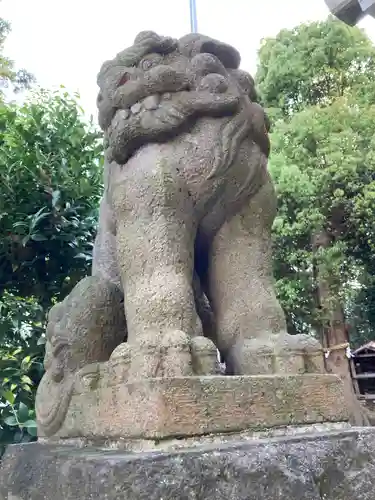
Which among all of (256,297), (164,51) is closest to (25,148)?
(164,51)

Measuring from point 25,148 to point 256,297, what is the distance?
1.91 metres

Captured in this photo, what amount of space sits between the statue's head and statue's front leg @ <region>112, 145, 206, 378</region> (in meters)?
0.07

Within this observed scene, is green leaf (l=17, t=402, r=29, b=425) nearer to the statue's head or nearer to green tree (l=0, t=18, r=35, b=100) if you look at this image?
the statue's head

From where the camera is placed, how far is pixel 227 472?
1178 mm

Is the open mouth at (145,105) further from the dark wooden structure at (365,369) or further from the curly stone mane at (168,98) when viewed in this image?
the dark wooden structure at (365,369)

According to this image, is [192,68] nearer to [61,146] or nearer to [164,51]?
[164,51]

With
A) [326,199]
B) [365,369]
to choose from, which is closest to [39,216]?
[326,199]

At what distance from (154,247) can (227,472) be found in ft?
2.04

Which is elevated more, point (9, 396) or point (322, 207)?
point (322, 207)

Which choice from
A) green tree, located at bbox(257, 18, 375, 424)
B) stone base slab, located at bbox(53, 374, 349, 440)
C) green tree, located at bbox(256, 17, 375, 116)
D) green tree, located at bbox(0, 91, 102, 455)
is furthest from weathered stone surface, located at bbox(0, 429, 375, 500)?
green tree, located at bbox(256, 17, 375, 116)

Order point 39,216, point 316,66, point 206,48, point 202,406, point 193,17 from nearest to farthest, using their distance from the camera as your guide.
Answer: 1. point 202,406
2. point 206,48
3. point 39,216
4. point 193,17
5. point 316,66

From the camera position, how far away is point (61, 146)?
3.17 metres

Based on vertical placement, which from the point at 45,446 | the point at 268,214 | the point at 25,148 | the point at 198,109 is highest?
the point at 25,148

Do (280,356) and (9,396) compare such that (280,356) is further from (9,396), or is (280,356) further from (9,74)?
(9,74)
